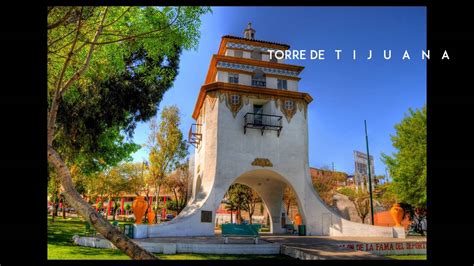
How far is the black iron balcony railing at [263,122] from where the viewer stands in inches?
826

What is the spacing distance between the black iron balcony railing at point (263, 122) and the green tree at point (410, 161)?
330 inches

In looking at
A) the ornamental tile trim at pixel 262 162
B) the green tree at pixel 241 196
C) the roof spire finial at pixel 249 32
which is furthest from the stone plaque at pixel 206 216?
the green tree at pixel 241 196

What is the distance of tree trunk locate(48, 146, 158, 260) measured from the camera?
8.03 m

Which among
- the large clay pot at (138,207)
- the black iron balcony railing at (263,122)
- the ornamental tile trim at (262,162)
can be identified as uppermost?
the black iron balcony railing at (263,122)

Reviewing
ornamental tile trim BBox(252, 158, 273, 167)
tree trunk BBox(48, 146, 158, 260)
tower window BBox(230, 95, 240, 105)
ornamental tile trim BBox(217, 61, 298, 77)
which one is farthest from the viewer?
ornamental tile trim BBox(217, 61, 298, 77)

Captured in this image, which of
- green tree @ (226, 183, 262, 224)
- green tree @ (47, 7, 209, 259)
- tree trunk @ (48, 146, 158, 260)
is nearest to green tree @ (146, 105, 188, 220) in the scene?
green tree @ (226, 183, 262, 224)

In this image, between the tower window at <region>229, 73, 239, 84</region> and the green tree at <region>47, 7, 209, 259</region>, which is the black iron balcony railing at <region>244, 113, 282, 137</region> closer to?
the tower window at <region>229, 73, 239, 84</region>

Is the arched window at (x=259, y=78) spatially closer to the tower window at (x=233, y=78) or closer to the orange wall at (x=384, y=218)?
the tower window at (x=233, y=78)

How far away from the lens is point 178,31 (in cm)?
1116

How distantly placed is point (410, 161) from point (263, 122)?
31.2ft
